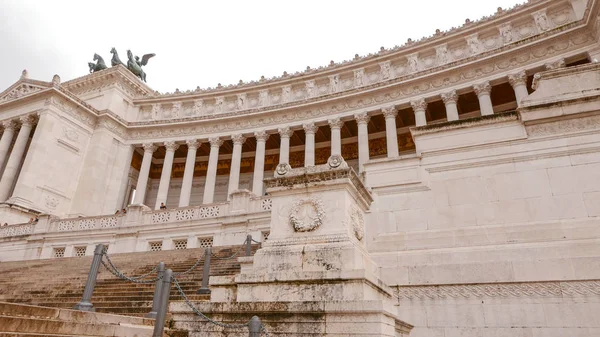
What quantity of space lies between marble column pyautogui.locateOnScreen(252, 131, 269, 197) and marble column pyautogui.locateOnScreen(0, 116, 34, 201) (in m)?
21.9

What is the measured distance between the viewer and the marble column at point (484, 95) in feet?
105

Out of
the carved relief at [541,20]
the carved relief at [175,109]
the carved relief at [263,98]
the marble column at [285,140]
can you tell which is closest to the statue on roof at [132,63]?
the carved relief at [175,109]

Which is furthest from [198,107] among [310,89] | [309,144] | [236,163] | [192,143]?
[309,144]

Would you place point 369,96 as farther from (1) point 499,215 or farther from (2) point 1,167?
(2) point 1,167

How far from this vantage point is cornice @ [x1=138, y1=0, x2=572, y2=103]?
34250 mm

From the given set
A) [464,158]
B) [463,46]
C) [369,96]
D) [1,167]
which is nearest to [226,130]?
[369,96]

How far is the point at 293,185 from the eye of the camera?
290 inches

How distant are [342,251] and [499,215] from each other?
503cm

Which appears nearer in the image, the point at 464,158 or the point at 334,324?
the point at 334,324

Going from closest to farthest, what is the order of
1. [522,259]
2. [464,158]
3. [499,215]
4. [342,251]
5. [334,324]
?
1. [334,324]
2. [342,251]
3. [522,259]
4. [499,215]
5. [464,158]

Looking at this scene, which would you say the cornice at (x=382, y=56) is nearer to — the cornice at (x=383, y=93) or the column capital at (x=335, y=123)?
the cornice at (x=383, y=93)

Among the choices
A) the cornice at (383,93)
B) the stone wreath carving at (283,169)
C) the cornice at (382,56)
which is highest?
the cornice at (382,56)

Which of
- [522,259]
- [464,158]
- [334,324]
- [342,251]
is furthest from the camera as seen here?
[464,158]

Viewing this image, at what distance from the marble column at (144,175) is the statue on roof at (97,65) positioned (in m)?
13.8
